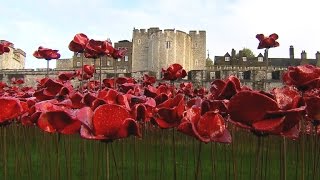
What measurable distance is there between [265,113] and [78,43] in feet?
11.3

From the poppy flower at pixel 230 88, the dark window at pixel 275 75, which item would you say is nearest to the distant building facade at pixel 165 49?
the dark window at pixel 275 75

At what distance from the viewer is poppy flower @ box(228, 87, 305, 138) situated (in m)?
1.61

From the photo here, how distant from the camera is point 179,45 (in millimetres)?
52406

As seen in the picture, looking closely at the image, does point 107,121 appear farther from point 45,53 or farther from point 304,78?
point 45,53

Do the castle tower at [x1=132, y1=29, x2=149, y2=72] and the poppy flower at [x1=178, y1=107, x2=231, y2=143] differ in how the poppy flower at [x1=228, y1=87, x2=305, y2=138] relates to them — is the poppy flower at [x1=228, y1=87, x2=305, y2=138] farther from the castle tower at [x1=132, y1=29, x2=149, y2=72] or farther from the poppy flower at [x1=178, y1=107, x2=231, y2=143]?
the castle tower at [x1=132, y1=29, x2=149, y2=72]

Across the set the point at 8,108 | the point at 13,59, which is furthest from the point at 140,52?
the point at 8,108

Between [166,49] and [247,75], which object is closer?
[247,75]

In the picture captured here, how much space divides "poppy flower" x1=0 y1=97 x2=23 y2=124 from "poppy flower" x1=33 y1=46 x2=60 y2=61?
342 centimetres

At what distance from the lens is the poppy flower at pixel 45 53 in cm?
578

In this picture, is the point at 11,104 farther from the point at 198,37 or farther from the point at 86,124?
the point at 198,37

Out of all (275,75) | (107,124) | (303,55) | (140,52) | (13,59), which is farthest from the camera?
(303,55)

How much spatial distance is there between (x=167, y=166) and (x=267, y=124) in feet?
14.3

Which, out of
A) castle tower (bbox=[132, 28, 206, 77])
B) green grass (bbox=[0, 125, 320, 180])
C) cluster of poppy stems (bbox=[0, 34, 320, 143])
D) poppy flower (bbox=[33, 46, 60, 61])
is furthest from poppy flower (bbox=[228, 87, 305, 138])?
castle tower (bbox=[132, 28, 206, 77])

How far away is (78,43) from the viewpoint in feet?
15.8
